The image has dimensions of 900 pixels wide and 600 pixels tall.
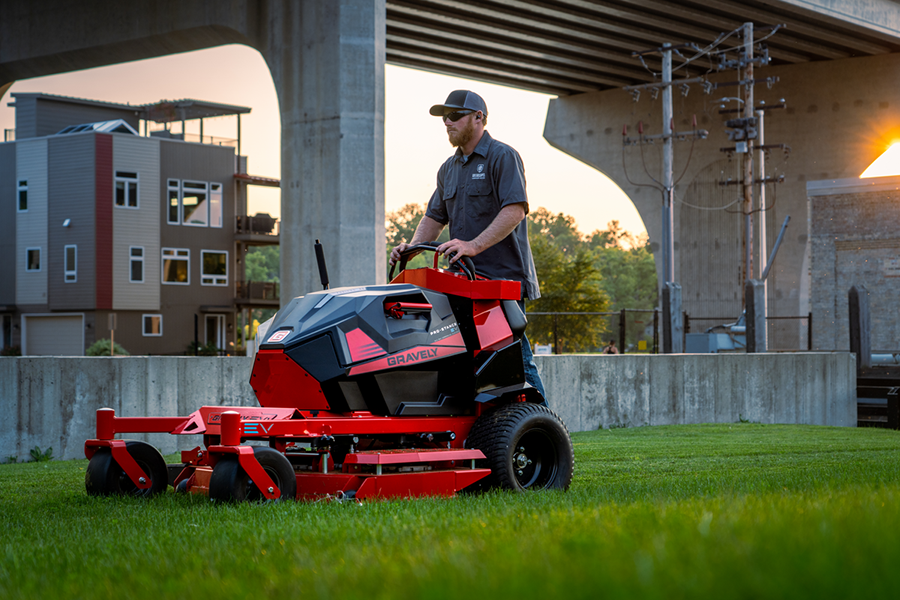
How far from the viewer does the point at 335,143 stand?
719 inches

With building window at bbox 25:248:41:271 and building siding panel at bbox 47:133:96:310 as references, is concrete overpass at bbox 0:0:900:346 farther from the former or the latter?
building window at bbox 25:248:41:271

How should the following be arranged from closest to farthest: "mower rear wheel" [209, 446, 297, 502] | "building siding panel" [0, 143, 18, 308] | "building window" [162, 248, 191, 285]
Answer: "mower rear wheel" [209, 446, 297, 502] → "building siding panel" [0, 143, 18, 308] → "building window" [162, 248, 191, 285]

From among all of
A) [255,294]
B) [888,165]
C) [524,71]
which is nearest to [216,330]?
[255,294]

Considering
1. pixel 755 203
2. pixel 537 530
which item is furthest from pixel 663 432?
pixel 755 203

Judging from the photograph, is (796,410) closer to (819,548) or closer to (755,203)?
(819,548)

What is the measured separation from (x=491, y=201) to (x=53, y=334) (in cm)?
4689

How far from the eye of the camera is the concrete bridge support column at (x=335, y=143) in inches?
715

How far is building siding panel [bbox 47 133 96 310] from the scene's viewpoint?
47.8m

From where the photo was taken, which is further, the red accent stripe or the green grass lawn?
the red accent stripe

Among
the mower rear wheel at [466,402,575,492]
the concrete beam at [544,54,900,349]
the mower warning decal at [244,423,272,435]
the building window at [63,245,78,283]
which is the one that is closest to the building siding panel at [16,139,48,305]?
the building window at [63,245,78,283]

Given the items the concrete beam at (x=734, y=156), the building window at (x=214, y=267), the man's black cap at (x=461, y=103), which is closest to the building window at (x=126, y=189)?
the building window at (x=214, y=267)

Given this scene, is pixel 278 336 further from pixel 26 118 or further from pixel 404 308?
pixel 26 118

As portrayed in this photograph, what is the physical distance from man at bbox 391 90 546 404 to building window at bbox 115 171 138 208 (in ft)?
149

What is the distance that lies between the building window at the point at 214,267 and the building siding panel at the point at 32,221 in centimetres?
797
